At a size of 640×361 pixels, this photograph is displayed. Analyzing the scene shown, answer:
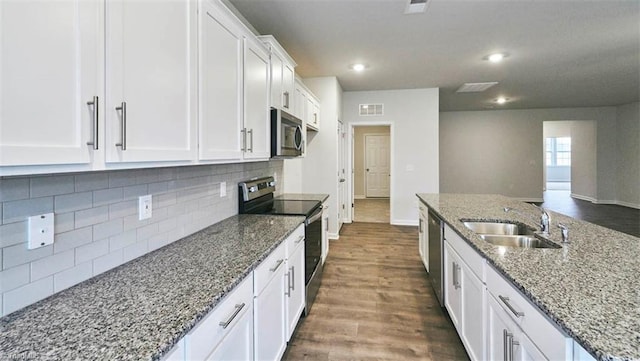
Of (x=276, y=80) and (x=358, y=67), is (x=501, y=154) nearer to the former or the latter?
(x=358, y=67)

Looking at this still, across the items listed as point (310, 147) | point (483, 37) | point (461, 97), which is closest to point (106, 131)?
point (483, 37)

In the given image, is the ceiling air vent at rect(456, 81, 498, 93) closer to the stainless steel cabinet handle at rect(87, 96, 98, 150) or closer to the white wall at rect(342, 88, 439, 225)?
the white wall at rect(342, 88, 439, 225)

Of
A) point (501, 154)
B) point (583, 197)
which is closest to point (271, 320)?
point (501, 154)

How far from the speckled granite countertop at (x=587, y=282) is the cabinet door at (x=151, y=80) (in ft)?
4.78

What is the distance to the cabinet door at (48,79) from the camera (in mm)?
716

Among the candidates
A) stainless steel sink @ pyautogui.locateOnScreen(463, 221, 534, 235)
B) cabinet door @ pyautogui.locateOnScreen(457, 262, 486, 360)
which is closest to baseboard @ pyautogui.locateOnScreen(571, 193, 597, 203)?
stainless steel sink @ pyautogui.locateOnScreen(463, 221, 534, 235)

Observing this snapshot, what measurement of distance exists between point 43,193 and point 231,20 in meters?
1.28

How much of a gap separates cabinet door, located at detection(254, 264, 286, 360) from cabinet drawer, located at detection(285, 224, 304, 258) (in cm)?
15

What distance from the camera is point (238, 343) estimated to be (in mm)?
1276

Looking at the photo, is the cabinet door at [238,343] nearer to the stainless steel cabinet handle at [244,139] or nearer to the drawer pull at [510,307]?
the stainless steel cabinet handle at [244,139]

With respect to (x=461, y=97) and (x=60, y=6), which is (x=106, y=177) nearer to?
(x=60, y=6)

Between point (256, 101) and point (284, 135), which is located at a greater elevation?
point (256, 101)

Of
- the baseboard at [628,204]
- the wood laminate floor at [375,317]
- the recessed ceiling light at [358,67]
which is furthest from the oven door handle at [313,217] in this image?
the baseboard at [628,204]

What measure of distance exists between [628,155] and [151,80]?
10586mm
